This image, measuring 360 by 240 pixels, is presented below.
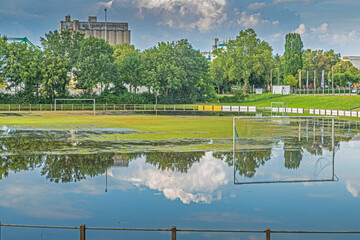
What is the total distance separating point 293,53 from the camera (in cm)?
15575

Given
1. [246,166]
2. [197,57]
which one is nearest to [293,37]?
[197,57]

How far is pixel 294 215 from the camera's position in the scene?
17797 mm

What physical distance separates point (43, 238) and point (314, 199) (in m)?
11.2

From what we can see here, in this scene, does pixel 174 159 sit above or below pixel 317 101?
below

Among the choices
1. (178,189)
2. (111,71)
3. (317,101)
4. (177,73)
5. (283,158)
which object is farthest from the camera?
(177,73)

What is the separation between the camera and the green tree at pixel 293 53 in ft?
504

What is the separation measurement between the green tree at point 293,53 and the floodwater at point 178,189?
401 ft

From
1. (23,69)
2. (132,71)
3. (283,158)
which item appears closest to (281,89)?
(132,71)

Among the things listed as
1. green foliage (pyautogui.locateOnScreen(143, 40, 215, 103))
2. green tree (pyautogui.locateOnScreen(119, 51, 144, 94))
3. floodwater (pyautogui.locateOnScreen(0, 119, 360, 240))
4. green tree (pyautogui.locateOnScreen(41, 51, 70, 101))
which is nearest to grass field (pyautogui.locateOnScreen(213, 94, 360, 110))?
green foliage (pyautogui.locateOnScreen(143, 40, 215, 103))

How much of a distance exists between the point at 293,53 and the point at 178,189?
141 m

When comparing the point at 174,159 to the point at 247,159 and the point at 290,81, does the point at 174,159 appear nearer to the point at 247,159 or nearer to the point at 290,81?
the point at 247,159

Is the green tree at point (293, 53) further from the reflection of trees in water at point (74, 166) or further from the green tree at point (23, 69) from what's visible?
the reflection of trees in water at point (74, 166)

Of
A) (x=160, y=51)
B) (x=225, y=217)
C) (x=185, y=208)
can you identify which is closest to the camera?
(x=225, y=217)

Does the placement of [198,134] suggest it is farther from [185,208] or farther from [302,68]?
[302,68]
